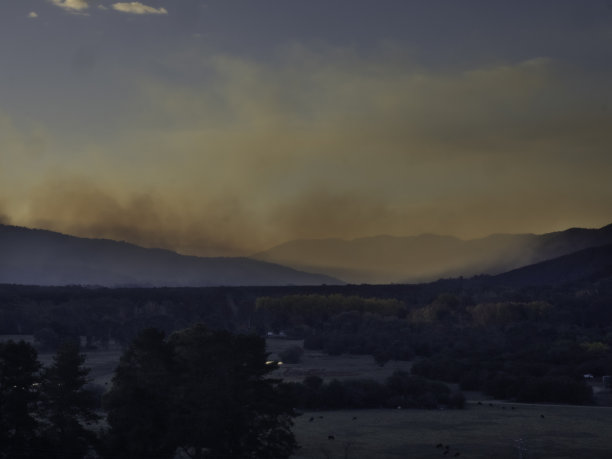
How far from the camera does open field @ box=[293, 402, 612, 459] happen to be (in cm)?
4531

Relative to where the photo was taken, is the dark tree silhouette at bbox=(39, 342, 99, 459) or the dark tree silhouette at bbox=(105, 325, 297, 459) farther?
the dark tree silhouette at bbox=(105, 325, 297, 459)

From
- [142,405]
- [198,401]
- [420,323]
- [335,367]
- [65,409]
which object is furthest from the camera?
[420,323]

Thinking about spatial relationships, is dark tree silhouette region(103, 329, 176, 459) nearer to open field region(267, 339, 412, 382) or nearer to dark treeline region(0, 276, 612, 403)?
open field region(267, 339, 412, 382)

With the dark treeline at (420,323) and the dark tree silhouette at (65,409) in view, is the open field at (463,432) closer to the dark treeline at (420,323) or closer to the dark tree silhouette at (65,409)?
the dark treeline at (420,323)

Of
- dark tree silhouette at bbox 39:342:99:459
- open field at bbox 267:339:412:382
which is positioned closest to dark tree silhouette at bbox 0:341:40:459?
dark tree silhouette at bbox 39:342:99:459

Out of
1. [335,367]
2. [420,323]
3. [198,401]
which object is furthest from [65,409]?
[420,323]

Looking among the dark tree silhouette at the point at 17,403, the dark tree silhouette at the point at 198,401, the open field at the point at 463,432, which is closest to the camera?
the dark tree silhouette at the point at 17,403

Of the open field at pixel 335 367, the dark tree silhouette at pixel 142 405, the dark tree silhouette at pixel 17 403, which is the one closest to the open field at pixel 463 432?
the dark tree silhouette at pixel 142 405

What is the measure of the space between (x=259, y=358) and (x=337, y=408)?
28739 mm

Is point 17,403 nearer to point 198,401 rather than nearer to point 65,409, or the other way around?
point 65,409

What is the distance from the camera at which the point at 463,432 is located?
52.1 meters

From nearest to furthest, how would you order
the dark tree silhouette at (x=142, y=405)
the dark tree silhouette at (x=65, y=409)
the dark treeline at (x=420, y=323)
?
the dark tree silhouette at (x=65, y=409), the dark tree silhouette at (x=142, y=405), the dark treeline at (x=420, y=323)

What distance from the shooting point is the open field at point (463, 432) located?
45312 mm

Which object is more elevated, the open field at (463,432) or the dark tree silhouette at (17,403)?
the dark tree silhouette at (17,403)
